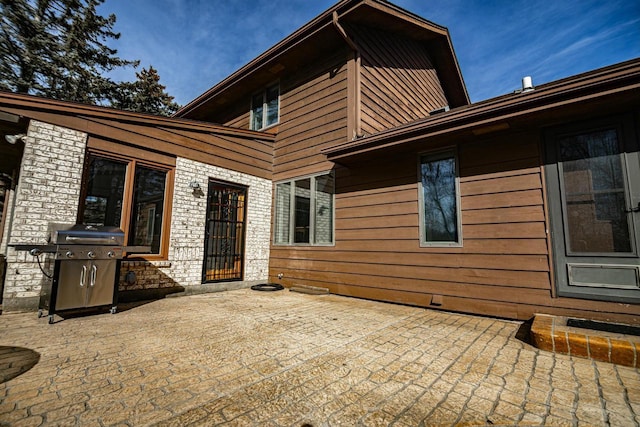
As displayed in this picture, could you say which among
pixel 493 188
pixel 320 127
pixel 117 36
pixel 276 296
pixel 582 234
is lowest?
pixel 276 296

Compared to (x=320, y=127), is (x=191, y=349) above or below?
below

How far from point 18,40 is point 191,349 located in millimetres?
19044

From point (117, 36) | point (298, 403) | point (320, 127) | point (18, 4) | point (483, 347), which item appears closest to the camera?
point (298, 403)

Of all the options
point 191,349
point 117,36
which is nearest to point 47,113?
point 191,349

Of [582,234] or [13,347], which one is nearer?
[13,347]

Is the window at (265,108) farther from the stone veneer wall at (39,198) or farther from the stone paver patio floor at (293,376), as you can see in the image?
the stone paver patio floor at (293,376)

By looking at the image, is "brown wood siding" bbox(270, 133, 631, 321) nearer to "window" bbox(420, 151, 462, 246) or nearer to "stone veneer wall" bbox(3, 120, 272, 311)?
"window" bbox(420, 151, 462, 246)

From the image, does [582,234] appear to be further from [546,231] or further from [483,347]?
[483,347]

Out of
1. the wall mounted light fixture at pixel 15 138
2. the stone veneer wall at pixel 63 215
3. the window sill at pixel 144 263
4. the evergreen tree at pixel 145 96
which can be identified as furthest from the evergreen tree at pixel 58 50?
the window sill at pixel 144 263

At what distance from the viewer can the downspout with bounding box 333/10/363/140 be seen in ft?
17.2

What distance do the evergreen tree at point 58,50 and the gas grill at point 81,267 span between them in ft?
53.0

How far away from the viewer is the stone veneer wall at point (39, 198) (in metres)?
3.47

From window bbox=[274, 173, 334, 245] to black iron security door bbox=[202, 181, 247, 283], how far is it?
0.89m

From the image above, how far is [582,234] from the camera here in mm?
3178
